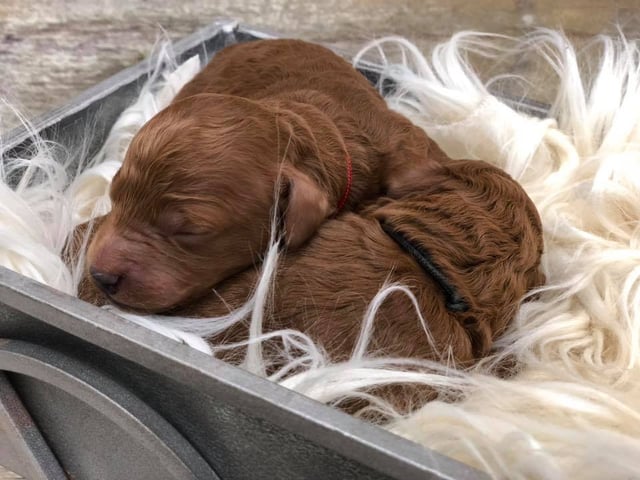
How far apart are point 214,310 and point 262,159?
0.68ft

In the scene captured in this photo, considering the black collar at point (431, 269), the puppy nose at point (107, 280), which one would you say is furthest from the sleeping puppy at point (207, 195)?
the black collar at point (431, 269)

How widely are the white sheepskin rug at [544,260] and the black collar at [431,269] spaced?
0.07 m

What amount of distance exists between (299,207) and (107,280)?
258 mm

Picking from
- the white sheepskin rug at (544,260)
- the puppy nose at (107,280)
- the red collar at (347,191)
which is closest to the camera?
the white sheepskin rug at (544,260)

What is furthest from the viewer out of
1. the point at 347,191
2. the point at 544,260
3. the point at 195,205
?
the point at 544,260

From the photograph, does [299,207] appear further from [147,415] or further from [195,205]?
[147,415]

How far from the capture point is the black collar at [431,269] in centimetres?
95

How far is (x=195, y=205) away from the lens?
2.99 feet

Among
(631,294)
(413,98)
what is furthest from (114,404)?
(413,98)

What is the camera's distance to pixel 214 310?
95cm

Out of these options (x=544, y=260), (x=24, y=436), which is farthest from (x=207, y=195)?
(x=544, y=260)

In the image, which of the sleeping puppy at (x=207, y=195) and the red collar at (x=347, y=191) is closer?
the sleeping puppy at (x=207, y=195)

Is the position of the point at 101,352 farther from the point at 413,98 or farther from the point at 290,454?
the point at 413,98

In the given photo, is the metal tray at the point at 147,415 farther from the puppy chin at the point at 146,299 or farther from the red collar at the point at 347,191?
the red collar at the point at 347,191
